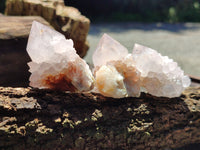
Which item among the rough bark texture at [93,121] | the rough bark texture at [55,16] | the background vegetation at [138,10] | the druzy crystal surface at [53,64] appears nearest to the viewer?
the rough bark texture at [93,121]

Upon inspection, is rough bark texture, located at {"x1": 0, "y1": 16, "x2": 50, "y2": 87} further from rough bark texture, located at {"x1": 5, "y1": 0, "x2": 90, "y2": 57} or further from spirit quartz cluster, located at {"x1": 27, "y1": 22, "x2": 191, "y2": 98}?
rough bark texture, located at {"x1": 5, "y1": 0, "x2": 90, "y2": 57}

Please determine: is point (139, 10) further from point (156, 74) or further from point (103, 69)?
point (103, 69)

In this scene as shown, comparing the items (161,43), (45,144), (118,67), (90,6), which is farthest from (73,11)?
(90,6)

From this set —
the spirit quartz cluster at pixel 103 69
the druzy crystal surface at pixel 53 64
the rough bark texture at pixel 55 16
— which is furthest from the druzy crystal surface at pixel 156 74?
the rough bark texture at pixel 55 16

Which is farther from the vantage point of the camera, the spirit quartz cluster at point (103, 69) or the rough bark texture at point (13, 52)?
the rough bark texture at point (13, 52)

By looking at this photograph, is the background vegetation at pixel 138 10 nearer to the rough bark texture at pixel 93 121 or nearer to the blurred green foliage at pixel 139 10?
the blurred green foliage at pixel 139 10

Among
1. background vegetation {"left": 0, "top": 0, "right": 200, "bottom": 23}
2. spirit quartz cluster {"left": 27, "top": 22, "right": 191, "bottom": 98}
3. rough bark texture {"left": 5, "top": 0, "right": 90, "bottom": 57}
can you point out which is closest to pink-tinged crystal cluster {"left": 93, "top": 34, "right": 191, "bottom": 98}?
spirit quartz cluster {"left": 27, "top": 22, "right": 191, "bottom": 98}

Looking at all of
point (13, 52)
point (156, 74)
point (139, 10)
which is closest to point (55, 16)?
point (13, 52)

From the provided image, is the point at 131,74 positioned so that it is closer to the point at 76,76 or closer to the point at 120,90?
the point at 120,90
